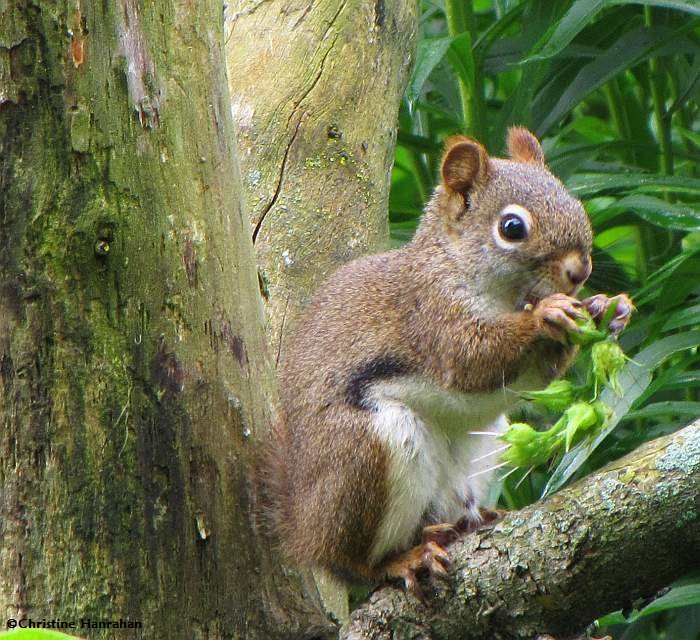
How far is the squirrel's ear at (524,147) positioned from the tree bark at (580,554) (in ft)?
5.49

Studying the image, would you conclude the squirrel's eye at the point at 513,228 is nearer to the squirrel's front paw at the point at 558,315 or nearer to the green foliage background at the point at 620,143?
the squirrel's front paw at the point at 558,315

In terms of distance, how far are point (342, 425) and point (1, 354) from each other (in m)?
1.11

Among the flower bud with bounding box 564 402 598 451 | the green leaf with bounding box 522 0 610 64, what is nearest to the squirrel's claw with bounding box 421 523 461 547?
the flower bud with bounding box 564 402 598 451

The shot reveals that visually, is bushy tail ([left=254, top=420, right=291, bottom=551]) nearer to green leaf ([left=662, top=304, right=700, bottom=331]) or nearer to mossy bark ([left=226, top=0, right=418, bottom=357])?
mossy bark ([left=226, top=0, right=418, bottom=357])

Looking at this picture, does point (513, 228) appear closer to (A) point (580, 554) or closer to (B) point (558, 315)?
(B) point (558, 315)

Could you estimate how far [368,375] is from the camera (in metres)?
3.55

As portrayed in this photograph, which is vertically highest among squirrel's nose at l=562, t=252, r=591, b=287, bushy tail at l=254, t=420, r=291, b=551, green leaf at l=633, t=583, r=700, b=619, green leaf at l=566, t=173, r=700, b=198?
green leaf at l=566, t=173, r=700, b=198

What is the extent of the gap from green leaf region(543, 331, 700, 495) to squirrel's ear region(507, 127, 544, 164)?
84cm

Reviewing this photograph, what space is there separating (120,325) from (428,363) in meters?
1.19

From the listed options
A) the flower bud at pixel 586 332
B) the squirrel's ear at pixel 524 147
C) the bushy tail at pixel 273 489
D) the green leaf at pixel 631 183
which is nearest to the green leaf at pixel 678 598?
the flower bud at pixel 586 332

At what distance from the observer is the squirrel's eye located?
3559mm

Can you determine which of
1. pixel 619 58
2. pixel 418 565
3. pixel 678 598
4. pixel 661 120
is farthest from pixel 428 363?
pixel 661 120

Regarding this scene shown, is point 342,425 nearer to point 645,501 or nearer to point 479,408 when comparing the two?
point 479,408

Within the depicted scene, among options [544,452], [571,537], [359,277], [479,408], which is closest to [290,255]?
[359,277]
